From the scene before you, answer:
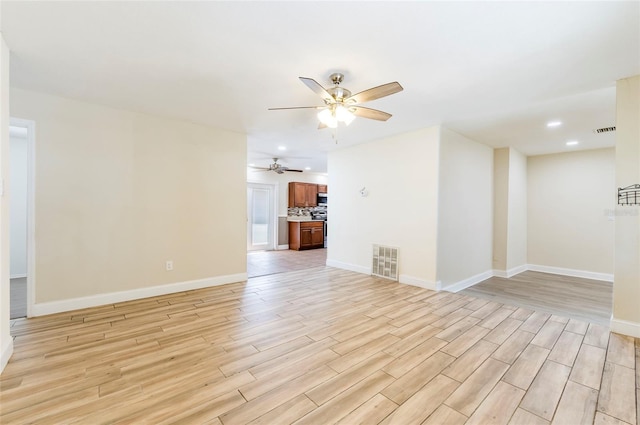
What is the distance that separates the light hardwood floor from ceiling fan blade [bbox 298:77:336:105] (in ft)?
7.14

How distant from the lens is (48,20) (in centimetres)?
185

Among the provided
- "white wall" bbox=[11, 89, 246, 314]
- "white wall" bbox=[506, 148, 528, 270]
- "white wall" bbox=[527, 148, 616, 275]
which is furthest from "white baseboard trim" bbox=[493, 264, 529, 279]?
"white wall" bbox=[11, 89, 246, 314]

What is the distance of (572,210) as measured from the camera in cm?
561

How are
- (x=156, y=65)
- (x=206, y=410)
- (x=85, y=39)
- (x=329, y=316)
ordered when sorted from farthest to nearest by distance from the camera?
(x=329, y=316)
(x=156, y=65)
(x=85, y=39)
(x=206, y=410)

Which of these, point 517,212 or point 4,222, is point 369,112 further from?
point 517,212

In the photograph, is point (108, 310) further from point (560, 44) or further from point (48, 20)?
point (560, 44)

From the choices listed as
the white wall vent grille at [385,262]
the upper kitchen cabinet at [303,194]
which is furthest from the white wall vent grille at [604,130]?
the upper kitchen cabinet at [303,194]

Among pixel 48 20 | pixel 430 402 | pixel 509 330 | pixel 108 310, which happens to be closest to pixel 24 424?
pixel 108 310

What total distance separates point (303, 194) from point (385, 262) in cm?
469

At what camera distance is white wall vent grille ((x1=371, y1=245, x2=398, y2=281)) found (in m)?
4.60

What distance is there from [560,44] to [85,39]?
3.56 metres

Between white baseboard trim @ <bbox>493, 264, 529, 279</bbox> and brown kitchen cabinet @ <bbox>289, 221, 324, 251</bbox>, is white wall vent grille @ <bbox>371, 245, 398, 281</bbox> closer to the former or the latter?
white baseboard trim @ <bbox>493, 264, 529, 279</bbox>

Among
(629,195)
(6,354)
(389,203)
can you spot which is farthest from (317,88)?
(6,354)

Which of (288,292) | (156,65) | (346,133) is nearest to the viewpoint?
(156,65)
